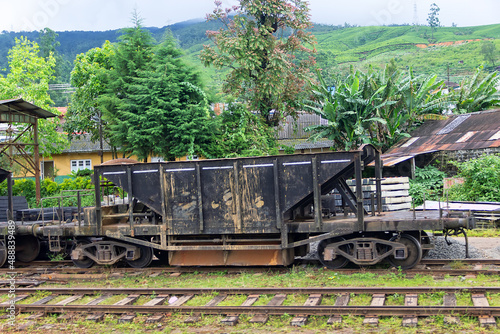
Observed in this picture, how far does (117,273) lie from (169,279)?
4.53 feet

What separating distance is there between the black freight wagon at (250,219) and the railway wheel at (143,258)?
0.09ft

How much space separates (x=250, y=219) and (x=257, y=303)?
230 cm

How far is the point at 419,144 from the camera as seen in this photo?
22719mm

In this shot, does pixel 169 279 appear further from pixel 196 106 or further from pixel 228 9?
pixel 228 9

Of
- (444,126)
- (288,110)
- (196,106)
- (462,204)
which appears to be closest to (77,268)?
(196,106)

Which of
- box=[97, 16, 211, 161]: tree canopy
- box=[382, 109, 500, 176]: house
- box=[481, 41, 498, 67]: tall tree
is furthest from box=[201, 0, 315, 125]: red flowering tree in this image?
box=[481, 41, 498, 67]: tall tree

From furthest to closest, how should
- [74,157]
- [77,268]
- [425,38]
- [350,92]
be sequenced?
[425,38], [74,157], [350,92], [77,268]

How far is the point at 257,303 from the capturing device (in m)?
8.19

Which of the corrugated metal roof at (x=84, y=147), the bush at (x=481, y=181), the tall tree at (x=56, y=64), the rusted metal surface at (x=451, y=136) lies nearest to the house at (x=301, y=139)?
the rusted metal surface at (x=451, y=136)

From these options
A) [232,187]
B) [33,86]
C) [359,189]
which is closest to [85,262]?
[232,187]

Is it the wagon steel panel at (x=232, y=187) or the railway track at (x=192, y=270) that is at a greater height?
the wagon steel panel at (x=232, y=187)

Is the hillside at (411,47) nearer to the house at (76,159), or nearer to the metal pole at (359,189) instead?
the house at (76,159)

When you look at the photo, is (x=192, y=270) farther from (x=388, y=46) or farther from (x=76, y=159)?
(x=388, y=46)

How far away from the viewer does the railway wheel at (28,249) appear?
41.7ft
